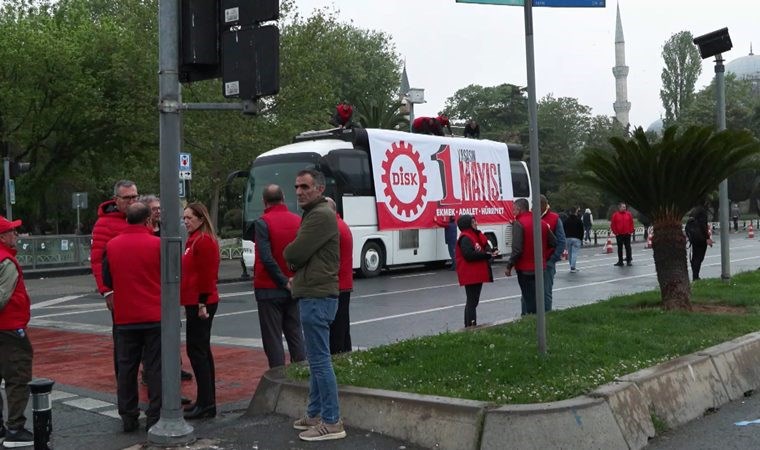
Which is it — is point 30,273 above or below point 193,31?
below

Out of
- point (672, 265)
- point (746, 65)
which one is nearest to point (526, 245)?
point (672, 265)

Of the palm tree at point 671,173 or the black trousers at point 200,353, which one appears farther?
the palm tree at point 671,173

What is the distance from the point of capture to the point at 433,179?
24562mm

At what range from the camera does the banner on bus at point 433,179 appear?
23.1 meters

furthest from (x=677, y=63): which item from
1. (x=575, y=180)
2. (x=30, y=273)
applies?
(x=575, y=180)

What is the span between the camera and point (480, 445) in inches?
217

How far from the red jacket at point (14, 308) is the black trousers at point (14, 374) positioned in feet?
0.21

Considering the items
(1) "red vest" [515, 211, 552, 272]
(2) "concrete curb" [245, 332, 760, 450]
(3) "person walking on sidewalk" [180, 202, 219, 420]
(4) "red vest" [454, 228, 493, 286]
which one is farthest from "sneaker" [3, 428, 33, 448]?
(1) "red vest" [515, 211, 552, 272]

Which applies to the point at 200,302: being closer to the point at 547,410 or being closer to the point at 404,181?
the point at 547,410

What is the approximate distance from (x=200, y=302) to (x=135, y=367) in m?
0.74

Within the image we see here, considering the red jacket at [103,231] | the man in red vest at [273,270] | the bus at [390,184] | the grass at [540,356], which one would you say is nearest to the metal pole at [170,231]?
the grass at [540,356]

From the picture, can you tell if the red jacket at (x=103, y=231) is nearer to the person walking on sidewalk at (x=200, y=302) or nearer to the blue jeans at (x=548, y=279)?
the person walking on sidewalk at (x=200, y=302)

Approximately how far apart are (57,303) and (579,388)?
48.9ft

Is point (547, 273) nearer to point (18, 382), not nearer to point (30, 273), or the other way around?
point (18, 382)
